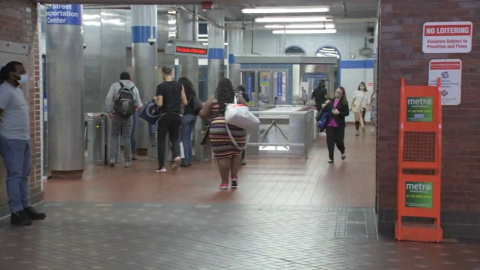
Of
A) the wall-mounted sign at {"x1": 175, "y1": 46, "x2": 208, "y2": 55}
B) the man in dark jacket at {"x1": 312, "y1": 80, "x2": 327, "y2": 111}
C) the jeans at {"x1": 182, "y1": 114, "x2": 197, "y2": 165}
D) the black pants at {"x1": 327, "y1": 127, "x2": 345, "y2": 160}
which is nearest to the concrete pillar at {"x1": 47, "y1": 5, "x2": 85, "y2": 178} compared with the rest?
the jeans at {"x1": 182, "y1": 114, "x2": 197, "y2": 165}

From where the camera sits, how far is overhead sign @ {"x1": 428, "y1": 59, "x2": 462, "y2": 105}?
304 inches

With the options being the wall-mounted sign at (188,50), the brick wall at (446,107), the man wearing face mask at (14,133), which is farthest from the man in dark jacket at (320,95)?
the man wearing face mask at (14,133)

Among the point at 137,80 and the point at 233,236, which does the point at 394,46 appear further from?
the point at 137,80

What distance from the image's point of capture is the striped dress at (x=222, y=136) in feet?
35.8

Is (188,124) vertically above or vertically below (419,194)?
above

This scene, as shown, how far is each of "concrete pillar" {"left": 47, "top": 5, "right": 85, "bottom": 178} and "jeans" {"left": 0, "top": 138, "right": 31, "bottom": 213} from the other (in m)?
3.82

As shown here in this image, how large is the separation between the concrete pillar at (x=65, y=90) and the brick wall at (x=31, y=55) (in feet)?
7.21

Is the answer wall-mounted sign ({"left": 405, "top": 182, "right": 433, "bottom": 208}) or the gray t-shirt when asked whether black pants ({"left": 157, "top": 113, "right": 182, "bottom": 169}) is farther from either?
wall-mounted sign ({"left": 405, "top": 182, "right": 433, "bottom": 208})

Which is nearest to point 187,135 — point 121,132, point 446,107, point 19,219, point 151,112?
point 151,112

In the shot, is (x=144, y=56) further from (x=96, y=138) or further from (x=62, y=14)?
(x=62, y=14)

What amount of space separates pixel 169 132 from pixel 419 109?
23.0ft

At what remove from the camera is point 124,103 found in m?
13.8

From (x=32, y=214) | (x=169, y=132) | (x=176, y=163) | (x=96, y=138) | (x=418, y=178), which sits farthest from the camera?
(x=96, y=138)

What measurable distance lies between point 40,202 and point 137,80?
8.17 metres
